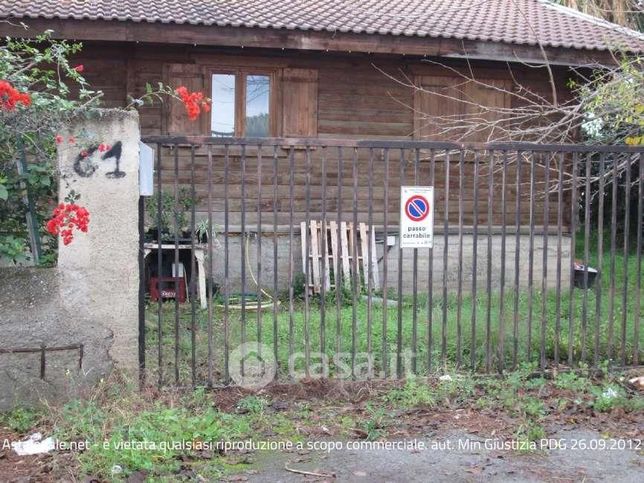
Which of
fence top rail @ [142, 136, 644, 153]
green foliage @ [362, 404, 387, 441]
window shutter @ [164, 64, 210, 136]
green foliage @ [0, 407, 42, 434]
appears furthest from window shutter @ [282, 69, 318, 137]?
green foliage @ [0, 407, 42, 434]

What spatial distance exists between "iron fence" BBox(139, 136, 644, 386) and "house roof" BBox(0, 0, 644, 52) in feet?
5.71

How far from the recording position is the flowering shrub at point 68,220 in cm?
505

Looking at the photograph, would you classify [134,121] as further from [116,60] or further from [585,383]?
[116,60]

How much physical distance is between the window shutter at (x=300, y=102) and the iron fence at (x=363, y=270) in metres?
0.37

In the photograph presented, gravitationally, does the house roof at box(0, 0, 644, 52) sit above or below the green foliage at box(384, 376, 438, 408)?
above

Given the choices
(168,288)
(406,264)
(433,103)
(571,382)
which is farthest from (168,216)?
(571,382)

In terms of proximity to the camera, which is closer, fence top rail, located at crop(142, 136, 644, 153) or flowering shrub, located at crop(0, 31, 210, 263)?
flowering shrub, located at crop(0, 31, 210, 263)

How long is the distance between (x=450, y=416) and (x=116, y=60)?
7682 millimetres

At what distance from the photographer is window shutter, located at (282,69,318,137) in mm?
10852

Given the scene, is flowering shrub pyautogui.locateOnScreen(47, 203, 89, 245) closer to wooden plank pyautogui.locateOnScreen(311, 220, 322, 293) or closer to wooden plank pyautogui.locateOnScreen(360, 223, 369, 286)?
wooden plank pyautogui.locateOnScreen(311, 220, 322, 293)

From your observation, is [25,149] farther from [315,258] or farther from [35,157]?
[315,258]

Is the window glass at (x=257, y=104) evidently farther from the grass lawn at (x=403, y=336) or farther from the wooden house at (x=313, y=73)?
the grass lawn at (x=403, y=336)

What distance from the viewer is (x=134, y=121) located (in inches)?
211

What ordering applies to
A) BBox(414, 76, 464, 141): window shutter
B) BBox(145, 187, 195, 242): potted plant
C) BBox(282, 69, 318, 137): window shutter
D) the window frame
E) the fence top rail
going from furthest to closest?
BBox(414, 76, 464, 141): window shutter
BBox(282, 69, 318, 137): window shutter
the window frame
BBox(145, 187, 195, 242): potted plant
the fence top rail
